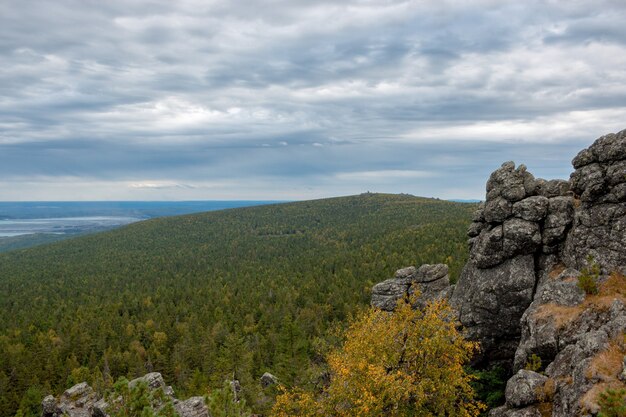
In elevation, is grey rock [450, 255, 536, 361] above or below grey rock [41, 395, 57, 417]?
above

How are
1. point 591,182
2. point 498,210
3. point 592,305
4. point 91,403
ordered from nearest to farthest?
point 592,305
point 591,182
point 498,210
point 91,403

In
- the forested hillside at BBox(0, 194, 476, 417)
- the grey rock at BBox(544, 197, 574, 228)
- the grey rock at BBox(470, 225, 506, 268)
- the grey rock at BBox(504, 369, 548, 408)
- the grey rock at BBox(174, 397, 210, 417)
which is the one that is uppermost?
the grey rock at BBox(544, 197, 574, 228)

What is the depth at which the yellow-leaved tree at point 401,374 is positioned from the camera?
30406mm

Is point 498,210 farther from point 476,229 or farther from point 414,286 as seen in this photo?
point 414,286

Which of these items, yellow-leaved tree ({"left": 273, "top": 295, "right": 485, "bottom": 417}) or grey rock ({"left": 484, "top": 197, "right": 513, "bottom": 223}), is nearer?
yellow-leaved tree ({"left": 273, "top": 295, "right": 485, "bottom": 417})

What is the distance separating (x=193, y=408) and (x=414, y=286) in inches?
1414

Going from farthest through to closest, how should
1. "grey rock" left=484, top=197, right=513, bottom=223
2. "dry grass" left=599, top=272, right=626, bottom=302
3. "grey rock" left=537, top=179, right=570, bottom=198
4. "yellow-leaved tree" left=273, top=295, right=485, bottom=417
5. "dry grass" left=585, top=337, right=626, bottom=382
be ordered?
"grey rock" left=484, top=197, right=513, bottom=223 < "grey rock" left=537, top=179, right=570, bottom=198 < "dry grass" left=599, top=272, right=626, bottom=302 < "yellow-leaved tree" left=273, top=295, right=485, bottom=417 < "dry grass" left=585, top=337, right=626, bottom=382

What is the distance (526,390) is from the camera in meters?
28.1

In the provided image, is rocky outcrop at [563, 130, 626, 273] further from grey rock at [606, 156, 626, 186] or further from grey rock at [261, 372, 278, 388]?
grey rock at [261, 372, 278, 388]

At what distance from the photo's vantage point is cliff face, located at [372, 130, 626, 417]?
2673 centimetres

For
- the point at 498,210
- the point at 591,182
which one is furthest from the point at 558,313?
the point at 498,210

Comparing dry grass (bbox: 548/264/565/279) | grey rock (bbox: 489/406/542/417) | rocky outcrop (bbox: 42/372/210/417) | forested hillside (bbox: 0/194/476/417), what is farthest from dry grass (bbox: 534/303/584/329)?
rocky outcrop (bbox: 42/372/210/417)

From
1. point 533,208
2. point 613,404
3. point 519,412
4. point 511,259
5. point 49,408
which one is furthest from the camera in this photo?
point 49,408

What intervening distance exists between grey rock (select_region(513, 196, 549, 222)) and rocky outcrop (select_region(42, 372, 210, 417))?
48.1m
